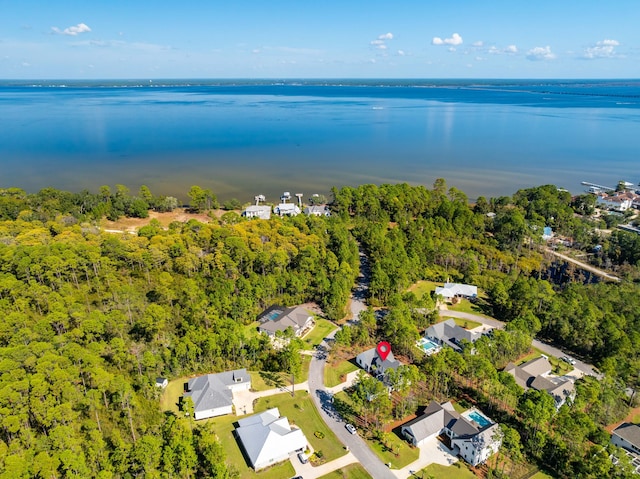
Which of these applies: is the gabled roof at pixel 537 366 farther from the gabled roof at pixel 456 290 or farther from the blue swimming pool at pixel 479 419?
the gabled roof at pixel 456 290

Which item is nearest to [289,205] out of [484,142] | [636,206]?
[636,206]

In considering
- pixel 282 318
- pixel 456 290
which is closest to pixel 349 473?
pixel 282 318

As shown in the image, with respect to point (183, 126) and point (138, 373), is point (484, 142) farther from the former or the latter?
point (138, 373)

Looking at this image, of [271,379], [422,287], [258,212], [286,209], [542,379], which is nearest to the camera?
[542,379]

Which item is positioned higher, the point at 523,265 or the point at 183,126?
the point at 183,126

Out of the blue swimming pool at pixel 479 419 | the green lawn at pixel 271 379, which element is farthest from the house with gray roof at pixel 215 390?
the blue swimming pool at pixel 479 419

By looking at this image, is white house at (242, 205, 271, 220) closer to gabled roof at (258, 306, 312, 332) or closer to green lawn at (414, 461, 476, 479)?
gabled roof at (258, 306, 312, 332)

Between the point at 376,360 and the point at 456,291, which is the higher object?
the point at 456,291

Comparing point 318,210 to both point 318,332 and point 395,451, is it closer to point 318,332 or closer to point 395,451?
point 318,332
